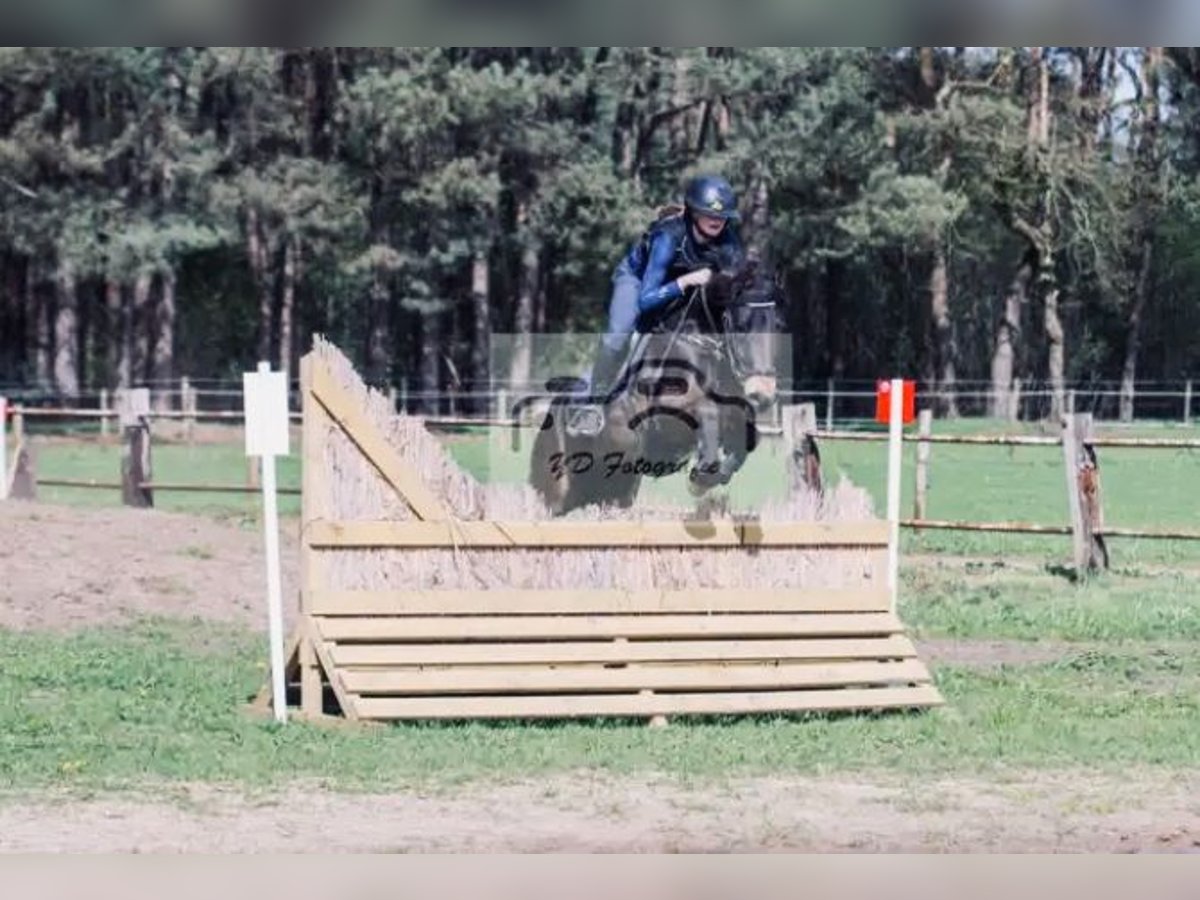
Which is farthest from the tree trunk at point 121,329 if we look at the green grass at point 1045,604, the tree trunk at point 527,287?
the green grass at point 1045,604

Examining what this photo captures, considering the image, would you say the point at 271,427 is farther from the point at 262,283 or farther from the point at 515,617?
the point at 262,283

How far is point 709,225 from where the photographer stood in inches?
348

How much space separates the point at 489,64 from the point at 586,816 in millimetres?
31557

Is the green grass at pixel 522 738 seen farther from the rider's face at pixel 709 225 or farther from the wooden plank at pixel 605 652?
the rider's face at pixel 709 225

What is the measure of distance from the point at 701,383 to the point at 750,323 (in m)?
0.38

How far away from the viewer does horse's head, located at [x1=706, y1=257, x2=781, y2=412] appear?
8.62m

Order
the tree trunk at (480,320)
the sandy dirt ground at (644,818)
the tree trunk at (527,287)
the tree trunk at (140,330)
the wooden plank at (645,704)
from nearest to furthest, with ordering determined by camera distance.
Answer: the sandy dirt ground at (644,818)
the wooden plank at (645,704)
the tree trunk at (527,287)
the tree trunk at (480,320)
the tree trunk at (140,330)

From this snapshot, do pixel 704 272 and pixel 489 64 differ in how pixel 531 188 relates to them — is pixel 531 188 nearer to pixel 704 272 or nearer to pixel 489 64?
pixel 489 64

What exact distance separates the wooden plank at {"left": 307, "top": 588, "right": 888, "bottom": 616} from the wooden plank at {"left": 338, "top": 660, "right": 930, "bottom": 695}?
0.92 ft

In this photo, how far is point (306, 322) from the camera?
2100 inches

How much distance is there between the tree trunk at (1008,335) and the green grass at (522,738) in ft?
97.2

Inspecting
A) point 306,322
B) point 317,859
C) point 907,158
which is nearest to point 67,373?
point 306,322

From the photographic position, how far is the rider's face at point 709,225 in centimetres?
882

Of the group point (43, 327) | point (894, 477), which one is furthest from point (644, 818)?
point (43, 327)
